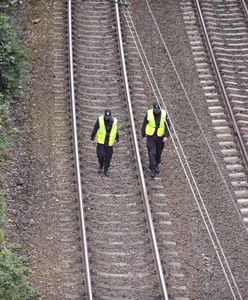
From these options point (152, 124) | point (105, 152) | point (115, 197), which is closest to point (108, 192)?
point (115, 197)

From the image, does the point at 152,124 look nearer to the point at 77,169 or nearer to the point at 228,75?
the point at 77,169

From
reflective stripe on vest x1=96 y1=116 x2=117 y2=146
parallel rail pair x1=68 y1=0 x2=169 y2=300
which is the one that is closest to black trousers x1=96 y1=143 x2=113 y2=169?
reflective stripe on vest x1=96 y1=116 x2=117 y2=146

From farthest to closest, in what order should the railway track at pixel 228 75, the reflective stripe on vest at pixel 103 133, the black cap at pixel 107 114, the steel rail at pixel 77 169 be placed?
the railway track at pixel 228 75 < the reflective stripe on vest at pixel 103 133 < the black cap at pixel 107 114 < the steel rail at pixel 77 169

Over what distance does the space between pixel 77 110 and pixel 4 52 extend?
7.79 ft

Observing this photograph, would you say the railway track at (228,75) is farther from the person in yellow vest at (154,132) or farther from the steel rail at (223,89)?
the person in yellow vest at (154,132)

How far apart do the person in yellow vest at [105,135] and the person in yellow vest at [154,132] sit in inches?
25.5

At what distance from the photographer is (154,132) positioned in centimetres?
1588

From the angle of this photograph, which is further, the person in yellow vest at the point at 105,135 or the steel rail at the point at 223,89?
the steel rail at the point at 223,89

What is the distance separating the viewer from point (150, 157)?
15961 millimetres

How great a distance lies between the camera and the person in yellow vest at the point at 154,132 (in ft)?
51.9

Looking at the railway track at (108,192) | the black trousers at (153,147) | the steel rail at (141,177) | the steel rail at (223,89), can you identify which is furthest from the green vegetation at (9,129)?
the steel rail at (223,89)

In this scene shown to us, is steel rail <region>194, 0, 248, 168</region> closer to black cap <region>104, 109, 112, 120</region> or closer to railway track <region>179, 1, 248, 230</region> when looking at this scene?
railway track <region>179, 1, 248, 230</region>

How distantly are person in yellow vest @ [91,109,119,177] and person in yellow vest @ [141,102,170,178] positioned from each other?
0.65 metres

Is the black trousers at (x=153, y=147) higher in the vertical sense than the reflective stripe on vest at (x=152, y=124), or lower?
lower
